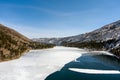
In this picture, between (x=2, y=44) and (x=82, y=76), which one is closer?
(x=82, y=76)

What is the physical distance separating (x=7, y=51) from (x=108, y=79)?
88.4 ft

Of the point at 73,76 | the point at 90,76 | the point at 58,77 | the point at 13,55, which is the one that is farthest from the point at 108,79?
the point at 13,55

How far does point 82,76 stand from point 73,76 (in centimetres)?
156

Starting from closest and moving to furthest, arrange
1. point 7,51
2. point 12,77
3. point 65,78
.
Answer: point 12,77 < point 65,78 < point 7,51

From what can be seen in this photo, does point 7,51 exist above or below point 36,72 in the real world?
above

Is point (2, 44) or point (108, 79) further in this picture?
point (2, 44)

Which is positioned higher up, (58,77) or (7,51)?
(7,51)

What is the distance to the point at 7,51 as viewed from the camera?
48938mm

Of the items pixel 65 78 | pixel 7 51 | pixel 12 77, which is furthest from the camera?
pixel 7 51


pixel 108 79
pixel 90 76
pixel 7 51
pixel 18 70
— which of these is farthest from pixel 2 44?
pixel 108 79

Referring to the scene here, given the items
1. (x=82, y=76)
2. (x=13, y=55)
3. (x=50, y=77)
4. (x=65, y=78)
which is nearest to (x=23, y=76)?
(x=50, y=77)

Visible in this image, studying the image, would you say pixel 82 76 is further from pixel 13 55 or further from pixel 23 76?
pixel 13 55

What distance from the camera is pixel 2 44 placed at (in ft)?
167

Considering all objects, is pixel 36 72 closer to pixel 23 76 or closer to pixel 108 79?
pixel 23 76
